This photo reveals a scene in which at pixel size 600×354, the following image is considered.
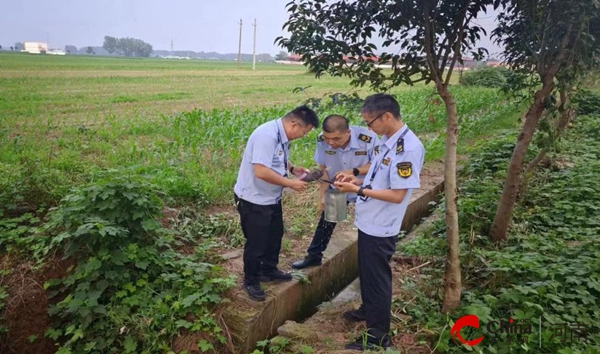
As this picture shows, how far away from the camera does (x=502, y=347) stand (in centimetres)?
296

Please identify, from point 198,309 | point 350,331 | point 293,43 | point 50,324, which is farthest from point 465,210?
point 50,324

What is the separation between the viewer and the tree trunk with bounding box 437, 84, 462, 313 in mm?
3273

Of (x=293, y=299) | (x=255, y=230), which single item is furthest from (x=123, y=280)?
(x=293, y=299)

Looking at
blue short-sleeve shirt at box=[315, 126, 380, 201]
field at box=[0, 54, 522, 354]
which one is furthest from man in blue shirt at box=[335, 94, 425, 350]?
field at box=[0, 54, 522, 354]

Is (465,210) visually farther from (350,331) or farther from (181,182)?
(181,182)

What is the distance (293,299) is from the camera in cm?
389

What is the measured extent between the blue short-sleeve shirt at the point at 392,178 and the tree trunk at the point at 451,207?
0.48 m

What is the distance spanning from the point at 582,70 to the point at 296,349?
3.04 meters

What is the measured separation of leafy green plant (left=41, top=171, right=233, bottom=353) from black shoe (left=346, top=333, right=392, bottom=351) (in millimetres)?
978

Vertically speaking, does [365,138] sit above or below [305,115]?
below

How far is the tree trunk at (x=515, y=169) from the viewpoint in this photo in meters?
4.06

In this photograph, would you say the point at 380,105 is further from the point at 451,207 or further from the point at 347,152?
the point at 451,207

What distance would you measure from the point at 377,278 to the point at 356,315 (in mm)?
706

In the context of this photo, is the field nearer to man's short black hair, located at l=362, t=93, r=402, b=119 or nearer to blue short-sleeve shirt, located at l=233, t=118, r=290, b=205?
blue short-sleeve shirt, located at l=233, t=118, r=290, b=205
